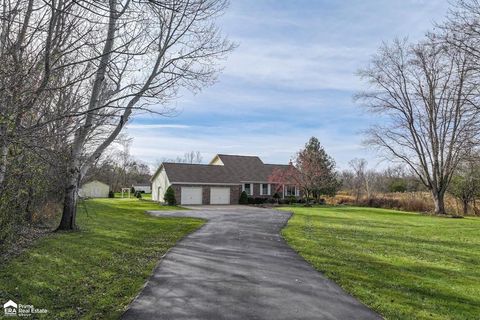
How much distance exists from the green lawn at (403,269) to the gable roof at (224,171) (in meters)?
26.9

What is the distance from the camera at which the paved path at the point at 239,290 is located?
548 cm

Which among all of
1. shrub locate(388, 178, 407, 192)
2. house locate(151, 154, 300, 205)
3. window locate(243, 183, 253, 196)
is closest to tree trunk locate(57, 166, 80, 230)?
house locate(151, 154, 300, 205)

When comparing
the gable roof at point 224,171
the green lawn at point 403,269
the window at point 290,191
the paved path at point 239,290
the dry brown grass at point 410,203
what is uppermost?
the gable roof at point 224,171

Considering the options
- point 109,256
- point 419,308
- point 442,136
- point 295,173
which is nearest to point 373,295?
point 419,308

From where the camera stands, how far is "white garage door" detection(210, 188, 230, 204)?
138 feet

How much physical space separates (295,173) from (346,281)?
34296 millimetres

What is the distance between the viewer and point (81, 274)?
7773 mm

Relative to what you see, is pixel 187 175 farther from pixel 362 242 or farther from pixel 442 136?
pixel 362 242

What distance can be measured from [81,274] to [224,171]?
122ft

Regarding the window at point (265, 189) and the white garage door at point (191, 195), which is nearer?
the white garage door at point (191, 195)

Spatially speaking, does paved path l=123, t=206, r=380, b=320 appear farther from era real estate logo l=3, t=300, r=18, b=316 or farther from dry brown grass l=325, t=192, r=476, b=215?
dry brown grass l=325, t=192, r=476, b=215

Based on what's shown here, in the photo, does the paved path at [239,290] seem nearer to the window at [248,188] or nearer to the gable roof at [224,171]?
the gable roof at [224,171]

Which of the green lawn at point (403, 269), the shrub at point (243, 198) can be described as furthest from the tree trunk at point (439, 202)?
the green lawn at point (403, 269)

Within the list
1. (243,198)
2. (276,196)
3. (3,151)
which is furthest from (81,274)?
(276,196)
